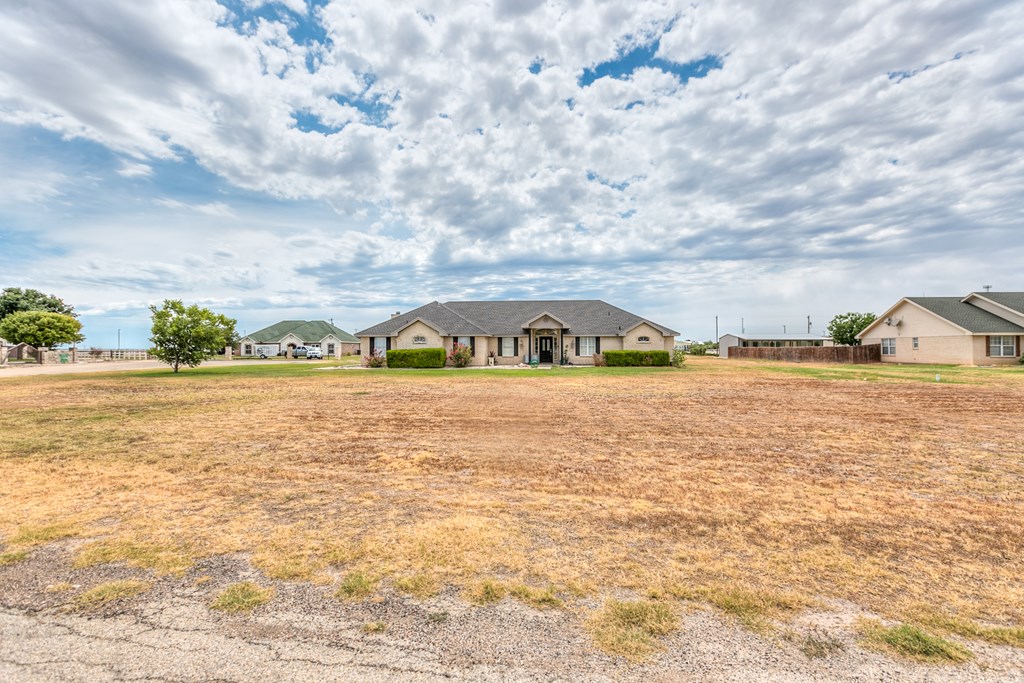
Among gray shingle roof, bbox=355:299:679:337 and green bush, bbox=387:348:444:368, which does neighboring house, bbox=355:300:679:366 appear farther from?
green bush, bbox=387:348:444:368

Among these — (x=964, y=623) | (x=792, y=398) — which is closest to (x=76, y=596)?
(x=964, y=623)

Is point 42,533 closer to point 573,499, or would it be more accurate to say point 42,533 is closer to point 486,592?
point 486,592

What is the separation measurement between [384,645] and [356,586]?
0.81 metres

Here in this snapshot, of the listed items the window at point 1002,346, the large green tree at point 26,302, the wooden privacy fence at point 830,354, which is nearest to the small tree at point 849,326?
the wooden privacy fence at point 830,354

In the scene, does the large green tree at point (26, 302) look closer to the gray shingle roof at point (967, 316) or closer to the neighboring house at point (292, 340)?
the neighboring house at point (292, 340)

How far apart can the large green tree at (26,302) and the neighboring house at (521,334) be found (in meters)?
56.3

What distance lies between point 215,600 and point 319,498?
7.45 ft

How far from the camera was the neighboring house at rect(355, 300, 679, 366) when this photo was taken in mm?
36094

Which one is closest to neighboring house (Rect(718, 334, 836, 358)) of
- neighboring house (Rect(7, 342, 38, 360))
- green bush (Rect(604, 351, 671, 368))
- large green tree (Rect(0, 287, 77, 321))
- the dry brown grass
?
green bush (Rect(604, 351, 671, 368))

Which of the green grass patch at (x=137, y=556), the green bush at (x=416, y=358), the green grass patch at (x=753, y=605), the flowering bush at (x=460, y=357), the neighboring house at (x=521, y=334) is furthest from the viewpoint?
the neighboring house at (x=521, y=334)

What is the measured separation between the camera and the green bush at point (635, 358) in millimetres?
33719

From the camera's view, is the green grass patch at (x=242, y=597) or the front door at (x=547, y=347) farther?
the front door at (x=547, y=347)

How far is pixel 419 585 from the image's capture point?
3586mm

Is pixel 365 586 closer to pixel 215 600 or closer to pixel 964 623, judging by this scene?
pixel 215 600
